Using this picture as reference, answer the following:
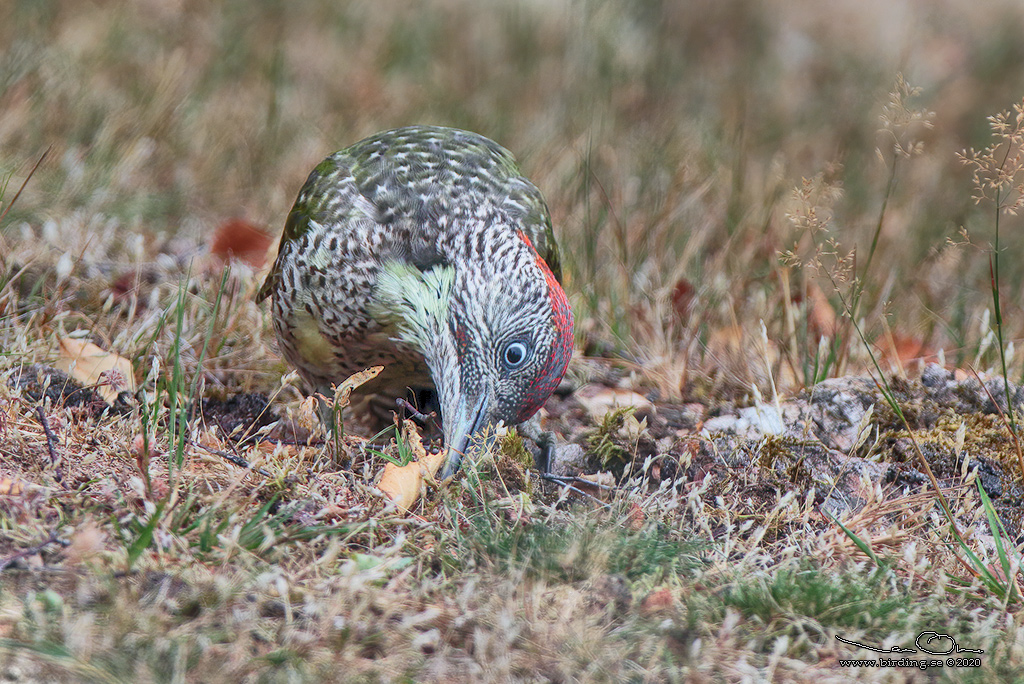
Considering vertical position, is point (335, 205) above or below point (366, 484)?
above

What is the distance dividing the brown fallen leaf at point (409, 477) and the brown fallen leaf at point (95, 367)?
1076 mm

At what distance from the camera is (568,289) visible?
529 cm

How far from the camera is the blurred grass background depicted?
16.9 feet

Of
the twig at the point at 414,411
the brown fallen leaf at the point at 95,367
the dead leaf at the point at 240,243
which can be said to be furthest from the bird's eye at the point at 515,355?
the dead leaf at the point at 240,243

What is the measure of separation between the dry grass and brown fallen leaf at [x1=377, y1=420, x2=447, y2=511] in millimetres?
71

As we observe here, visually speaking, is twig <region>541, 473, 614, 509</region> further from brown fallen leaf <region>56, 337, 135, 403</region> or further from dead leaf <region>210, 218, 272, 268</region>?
dead leaf <region>210, 218, 272, 268</region>

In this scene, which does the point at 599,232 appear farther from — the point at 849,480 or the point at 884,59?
the point at 884,59

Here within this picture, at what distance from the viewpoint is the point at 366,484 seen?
10.5 feet

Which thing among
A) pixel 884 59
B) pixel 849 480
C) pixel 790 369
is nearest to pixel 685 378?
pixel 790 369

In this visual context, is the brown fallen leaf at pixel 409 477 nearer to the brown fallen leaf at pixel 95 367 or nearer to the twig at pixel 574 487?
the twig at pixel 574 487

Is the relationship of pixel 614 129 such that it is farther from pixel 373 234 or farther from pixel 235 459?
pixel 235 459

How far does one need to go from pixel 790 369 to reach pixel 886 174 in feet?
14.3
